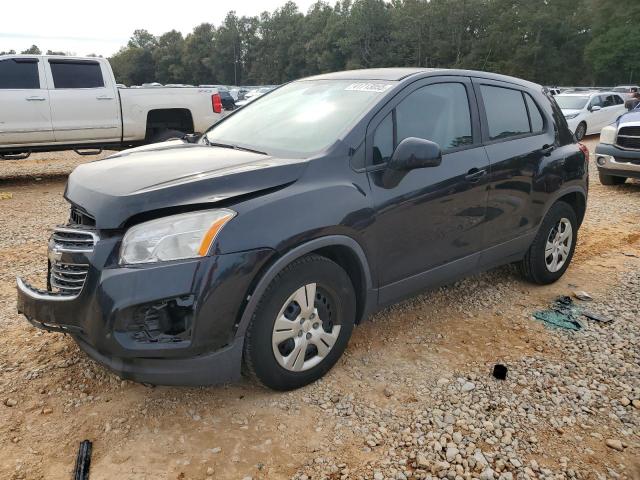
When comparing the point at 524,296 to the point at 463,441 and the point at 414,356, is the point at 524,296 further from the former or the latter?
the point at 463,441

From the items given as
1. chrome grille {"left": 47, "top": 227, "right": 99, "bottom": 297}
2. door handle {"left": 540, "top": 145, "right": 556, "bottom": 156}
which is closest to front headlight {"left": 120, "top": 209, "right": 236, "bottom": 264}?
chrome grille {"left": 47, "top": 227, "right": 99, "bottom": 297}

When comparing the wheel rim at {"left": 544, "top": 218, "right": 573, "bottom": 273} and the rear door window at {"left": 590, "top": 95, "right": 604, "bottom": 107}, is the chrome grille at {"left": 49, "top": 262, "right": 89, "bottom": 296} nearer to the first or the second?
the wheel rim at {"left": 544, "top": 218, "right": 573, "bottom": 273}

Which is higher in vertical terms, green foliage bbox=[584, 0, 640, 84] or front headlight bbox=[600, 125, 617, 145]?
green foliage bbox=[584, 0, 640, 84]

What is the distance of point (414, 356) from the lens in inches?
132

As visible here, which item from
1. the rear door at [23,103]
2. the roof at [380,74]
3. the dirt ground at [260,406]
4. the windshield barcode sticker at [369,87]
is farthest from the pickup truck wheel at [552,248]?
the rear door at [23,103]

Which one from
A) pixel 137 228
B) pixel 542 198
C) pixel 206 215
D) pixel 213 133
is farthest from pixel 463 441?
pixel 213 133

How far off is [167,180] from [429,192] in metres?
1.60

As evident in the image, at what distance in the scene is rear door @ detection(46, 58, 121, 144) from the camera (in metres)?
8.85

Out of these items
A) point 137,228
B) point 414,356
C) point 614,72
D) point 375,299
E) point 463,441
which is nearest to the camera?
point 137,228

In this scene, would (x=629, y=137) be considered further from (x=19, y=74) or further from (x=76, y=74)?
(x=19, y=74)

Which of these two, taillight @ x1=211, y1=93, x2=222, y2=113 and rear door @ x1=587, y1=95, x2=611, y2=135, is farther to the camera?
rear door @ x1=587, y1=95, x2=611, y2=135

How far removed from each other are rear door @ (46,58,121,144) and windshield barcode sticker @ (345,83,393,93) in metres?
7.07

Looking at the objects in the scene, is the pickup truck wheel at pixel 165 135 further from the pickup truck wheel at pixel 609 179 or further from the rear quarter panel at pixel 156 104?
the pickup truck wheel at pixel 609 179

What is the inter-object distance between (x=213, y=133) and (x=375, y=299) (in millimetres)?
1771
